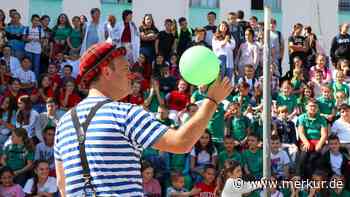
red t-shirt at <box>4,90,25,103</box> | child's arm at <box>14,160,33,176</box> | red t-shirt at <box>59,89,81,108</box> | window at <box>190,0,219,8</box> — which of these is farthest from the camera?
window at <box>190,0,219,8</box>

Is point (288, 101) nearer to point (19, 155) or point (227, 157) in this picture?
point (227, 157)

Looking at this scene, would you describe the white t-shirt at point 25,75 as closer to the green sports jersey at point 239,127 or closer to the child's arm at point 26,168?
the child's arm at point 26,168

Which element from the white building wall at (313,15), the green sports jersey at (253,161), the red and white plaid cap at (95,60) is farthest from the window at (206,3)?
the red and white plaid cap at (95,60)

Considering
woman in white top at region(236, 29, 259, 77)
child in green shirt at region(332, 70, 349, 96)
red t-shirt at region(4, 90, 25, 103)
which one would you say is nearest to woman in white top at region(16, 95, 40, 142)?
red t-shirt at region(4, 90, 25, 103)

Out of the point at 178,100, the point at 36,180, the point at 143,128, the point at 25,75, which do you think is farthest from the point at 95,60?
the point at 25,75

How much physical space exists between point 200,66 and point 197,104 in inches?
325

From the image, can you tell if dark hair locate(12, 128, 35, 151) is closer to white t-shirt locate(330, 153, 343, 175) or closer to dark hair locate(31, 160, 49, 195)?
dark hair locate(31, 160, 49, 195)

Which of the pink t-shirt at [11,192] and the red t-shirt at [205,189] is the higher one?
the pink t-shirt at [11,192]

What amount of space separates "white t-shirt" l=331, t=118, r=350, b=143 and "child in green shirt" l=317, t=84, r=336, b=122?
663 millimetres

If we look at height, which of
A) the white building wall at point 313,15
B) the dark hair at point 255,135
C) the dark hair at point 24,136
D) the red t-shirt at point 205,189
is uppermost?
the white building wall at point 313,15

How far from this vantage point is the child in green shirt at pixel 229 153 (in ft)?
37.8

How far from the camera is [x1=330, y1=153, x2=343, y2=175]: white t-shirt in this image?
11680 mm

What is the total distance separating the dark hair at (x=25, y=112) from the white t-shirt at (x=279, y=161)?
403 cm

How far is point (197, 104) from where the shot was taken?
12344 mm
